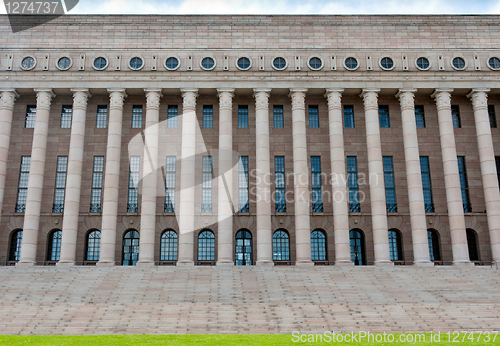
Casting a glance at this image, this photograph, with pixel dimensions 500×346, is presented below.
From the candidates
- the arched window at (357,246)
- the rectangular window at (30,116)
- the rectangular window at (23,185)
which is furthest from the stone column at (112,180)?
the arched window at (357,246)

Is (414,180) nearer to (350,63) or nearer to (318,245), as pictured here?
(318,245)

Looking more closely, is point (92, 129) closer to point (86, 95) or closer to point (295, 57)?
point (86, 95)

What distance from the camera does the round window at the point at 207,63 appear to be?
156ft

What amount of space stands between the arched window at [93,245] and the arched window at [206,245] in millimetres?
9517

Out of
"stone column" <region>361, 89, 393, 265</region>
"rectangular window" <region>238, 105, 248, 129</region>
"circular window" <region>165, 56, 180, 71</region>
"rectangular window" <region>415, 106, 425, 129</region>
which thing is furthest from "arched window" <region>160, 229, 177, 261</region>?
"rectangular window" <region>415, 106, 425, 129</region>

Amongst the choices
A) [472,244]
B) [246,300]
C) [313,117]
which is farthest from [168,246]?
[472,244]

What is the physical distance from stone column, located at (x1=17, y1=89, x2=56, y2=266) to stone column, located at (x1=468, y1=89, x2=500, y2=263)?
39813 millimetres

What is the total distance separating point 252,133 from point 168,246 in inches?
541

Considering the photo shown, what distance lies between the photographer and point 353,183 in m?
49.2

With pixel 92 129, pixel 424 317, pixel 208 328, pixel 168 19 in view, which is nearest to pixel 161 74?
pixel 168 19

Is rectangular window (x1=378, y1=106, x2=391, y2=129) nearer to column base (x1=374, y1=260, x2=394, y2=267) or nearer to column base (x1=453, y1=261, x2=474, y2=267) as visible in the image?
column base (x1=374, y1=260, x2=394, y2=267)

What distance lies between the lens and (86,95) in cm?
4684

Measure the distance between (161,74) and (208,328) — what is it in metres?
28.2

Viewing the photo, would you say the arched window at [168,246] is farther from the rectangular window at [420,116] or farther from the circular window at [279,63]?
the rectangular window at [420,116]
